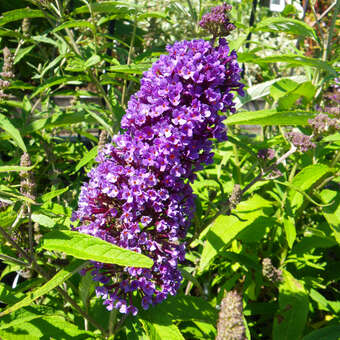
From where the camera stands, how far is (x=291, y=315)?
Answer: 1831 millimetres

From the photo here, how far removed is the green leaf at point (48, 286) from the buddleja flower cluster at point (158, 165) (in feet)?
0.53

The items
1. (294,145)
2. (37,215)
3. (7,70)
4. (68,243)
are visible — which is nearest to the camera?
(68,243)

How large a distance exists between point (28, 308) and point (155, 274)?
0.57 metres

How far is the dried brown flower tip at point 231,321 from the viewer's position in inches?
40.9

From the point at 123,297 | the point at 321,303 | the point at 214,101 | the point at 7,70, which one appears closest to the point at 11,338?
the point at 123,297

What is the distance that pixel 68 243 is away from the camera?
3.68 feet

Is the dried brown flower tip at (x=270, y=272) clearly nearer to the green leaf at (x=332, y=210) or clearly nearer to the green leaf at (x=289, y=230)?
the green leaf at (x=289, y=230)

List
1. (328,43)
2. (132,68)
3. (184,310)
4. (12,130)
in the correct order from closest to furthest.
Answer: (184,310) < (12,130) < (132,68) < (328,43)

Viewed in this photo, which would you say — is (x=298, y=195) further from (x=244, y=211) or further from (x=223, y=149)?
(x=223, y=149)

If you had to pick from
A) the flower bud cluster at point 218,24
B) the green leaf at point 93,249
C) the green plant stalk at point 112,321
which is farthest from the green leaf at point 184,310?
the flower bud cluster at point 218,24

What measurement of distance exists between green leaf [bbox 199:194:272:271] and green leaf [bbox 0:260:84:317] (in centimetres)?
71

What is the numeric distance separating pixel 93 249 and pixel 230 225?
998 mm

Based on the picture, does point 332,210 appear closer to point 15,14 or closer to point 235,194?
point 235,194

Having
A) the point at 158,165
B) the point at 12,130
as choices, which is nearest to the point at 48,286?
the point at 158,165
